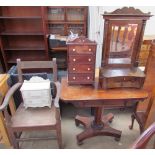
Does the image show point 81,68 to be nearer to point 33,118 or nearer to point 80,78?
point 80,78

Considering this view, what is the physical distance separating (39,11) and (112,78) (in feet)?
6.40

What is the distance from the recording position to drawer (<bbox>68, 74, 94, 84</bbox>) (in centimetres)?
147

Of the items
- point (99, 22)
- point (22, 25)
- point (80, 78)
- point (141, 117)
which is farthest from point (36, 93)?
point (22, 25)

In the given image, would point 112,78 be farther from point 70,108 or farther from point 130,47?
point 70,108

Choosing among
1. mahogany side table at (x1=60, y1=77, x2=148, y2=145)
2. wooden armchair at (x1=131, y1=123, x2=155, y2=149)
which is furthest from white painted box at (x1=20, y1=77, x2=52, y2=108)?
wooden armchair at (x1=131, y1=123, x2=155, y2=149)

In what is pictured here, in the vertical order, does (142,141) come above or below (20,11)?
below

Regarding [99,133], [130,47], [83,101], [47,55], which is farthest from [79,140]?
[47,55]

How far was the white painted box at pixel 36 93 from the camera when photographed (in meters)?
1.55

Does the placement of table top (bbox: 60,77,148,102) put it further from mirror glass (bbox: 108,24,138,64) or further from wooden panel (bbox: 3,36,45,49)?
wooden panel (bbox: 3,36,45,49)

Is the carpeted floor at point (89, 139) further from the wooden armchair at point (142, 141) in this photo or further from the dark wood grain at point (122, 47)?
the wooden armchair at point (142, 141)

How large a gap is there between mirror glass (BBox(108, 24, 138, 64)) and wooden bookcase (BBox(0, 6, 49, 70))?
1638 mm

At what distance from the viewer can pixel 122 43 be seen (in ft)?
4.63

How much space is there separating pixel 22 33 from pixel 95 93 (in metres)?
1.99

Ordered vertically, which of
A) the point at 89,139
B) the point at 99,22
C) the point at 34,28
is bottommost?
the point at 89,139
